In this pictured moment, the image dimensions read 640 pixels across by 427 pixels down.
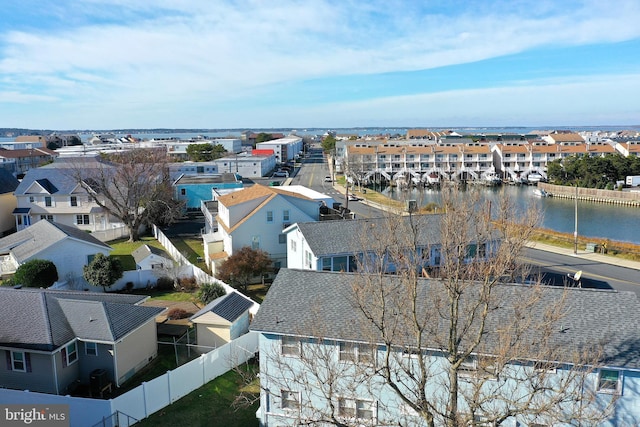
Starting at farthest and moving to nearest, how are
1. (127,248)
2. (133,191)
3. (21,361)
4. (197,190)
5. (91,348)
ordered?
(197,190), (133,191), (127,248), (91,348), (21,361)

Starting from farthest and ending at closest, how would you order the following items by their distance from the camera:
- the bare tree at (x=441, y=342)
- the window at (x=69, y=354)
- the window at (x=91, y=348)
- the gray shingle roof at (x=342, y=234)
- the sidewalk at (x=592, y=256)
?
1. the sidewalk at (x=592, y=256)
2. the gray shingle roof at (x=342, y=234)
3. the window at (x=91, y=348)
4. the window at (x=69, y=354)
5. the bare tree at (x=441, y=342)

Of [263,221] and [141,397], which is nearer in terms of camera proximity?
[141,397]

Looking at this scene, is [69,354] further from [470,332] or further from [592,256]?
[592,256]

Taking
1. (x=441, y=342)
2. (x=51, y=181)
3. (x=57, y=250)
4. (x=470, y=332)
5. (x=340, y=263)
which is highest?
(x=51, y=181)

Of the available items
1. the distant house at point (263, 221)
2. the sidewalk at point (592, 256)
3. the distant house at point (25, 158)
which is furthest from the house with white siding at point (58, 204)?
the distant house at point (25, 158)

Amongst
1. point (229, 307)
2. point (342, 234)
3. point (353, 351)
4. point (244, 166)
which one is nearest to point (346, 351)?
point (353, 351)

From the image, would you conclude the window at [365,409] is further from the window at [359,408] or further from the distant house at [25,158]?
the distant house at [25,158]
